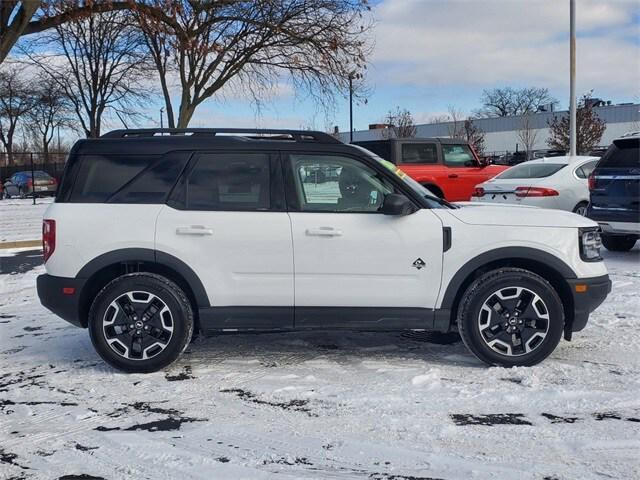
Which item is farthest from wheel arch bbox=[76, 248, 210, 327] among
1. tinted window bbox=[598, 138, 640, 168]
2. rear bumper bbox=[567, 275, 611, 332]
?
tinted window bbox=[598, 138, 640, 168]

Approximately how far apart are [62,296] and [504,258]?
11.1 feet

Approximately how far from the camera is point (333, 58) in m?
18.2

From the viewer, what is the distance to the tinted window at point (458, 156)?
48.5ft

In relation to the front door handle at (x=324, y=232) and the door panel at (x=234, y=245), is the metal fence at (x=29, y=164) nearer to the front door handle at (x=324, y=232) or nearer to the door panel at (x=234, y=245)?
the door panel at (x=234, y=245)

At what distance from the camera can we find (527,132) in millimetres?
55125

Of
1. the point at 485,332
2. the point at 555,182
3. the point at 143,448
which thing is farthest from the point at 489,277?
the point at 555,182

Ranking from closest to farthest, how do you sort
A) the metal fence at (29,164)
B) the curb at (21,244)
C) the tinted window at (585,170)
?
the tinted window at (585,170) → the curb at (21,244) → the metal fence at (29,164)

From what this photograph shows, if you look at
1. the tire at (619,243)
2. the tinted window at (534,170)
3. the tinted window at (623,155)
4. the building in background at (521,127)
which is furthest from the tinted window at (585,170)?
the building in background at (521,127)

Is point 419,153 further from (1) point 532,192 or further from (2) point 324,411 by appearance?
(2) point 324,411

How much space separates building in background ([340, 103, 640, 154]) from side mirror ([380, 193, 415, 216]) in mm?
52034

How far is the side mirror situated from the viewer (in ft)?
15.6

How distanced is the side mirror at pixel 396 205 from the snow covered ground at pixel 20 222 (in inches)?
442

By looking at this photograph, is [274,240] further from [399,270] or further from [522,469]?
[522,469]

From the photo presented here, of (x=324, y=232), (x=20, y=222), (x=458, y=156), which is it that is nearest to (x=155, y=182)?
(x=324, y=232)
